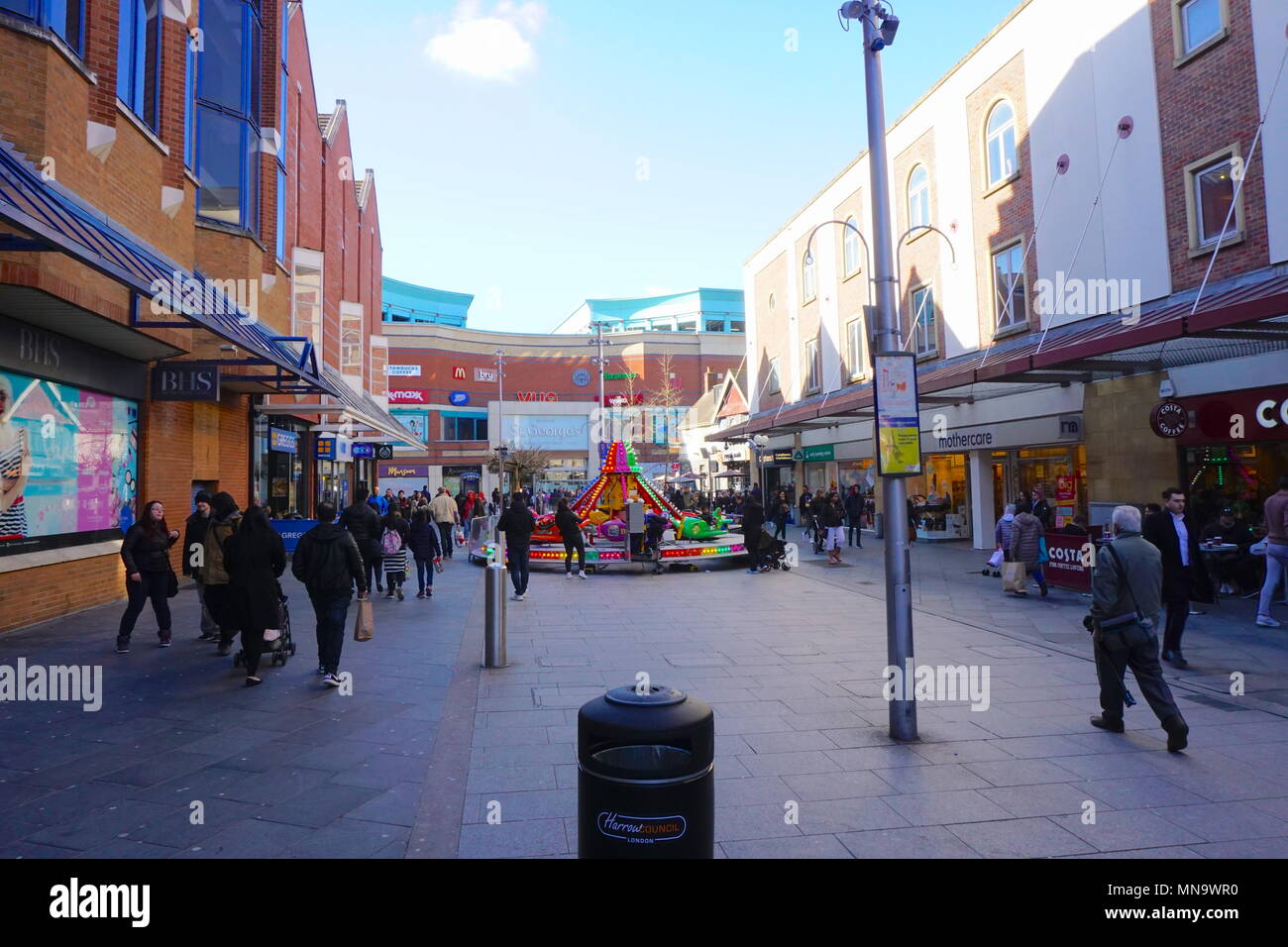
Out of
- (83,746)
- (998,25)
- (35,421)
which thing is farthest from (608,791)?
(998,25)

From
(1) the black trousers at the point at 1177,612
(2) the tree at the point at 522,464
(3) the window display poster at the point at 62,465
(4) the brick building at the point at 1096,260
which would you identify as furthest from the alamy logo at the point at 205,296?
(2) the tree at the point at 522,464

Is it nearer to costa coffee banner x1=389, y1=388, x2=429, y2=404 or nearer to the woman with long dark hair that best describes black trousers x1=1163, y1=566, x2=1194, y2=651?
the woman with long dark hair

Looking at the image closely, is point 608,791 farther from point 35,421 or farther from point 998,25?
point 998,25

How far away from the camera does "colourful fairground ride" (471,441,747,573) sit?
730 inches

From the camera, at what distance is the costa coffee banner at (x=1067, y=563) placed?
42.8 feet

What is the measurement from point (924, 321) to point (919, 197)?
3.65m

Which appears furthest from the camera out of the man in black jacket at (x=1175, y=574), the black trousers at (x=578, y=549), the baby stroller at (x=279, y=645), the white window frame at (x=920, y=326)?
the white window frame at (x=920, y=326)

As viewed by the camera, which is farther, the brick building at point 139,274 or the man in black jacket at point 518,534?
the man in black jacket at point 518,534

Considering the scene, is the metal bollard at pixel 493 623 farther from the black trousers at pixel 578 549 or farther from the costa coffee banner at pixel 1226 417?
the costa coffee banner at pixel 1226 417

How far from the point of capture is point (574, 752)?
555 cm

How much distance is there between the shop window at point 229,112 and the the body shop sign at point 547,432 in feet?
148
